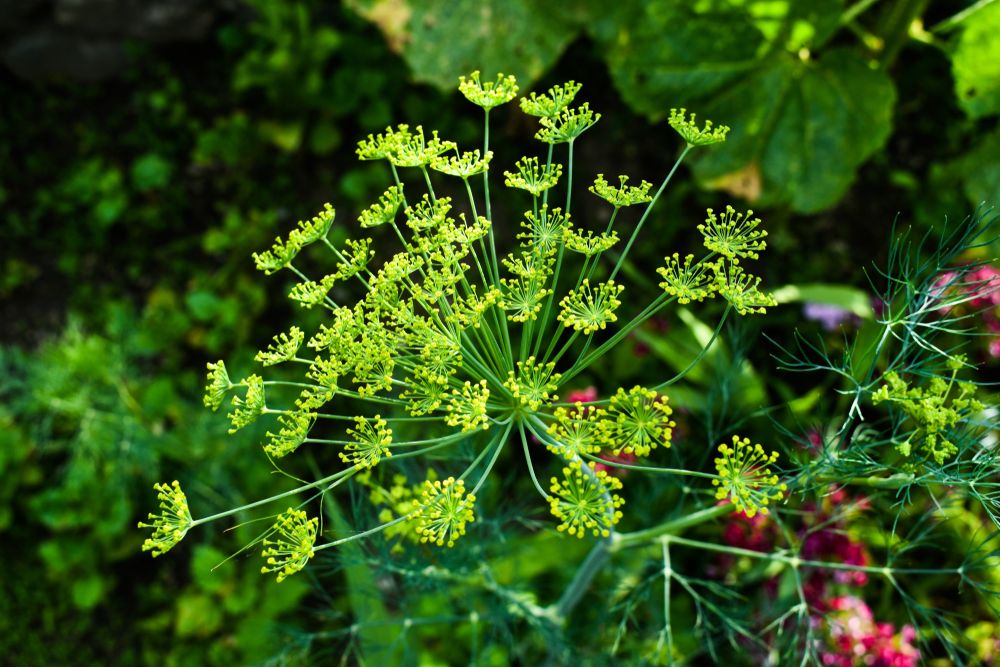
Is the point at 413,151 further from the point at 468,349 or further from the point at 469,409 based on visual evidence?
the point at 469,409

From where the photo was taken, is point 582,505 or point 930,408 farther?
point 930,408

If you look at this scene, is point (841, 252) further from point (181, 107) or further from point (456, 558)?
point (181, 107)

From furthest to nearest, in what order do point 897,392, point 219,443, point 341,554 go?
1. point 219,443
2. point 341,554
3. point 897,392

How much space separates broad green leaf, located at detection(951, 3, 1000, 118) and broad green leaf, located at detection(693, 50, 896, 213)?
1.06 feet

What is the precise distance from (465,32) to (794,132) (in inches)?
64.1

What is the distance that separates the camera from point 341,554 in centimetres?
254

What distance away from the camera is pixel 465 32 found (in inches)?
162

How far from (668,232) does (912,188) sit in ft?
4.18

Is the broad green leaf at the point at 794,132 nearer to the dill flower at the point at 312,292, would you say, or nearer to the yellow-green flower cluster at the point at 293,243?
the yellow-green flower cluster at the point at 293,243

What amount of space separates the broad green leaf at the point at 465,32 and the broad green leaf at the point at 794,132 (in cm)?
85

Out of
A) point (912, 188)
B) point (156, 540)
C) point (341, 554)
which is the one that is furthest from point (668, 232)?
point (156, 540)

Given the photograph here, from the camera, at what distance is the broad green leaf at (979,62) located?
3535 millimetres

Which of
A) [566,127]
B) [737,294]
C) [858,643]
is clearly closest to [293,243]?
[566,127]

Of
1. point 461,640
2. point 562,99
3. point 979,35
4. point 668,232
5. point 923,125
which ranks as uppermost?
point 562,99
